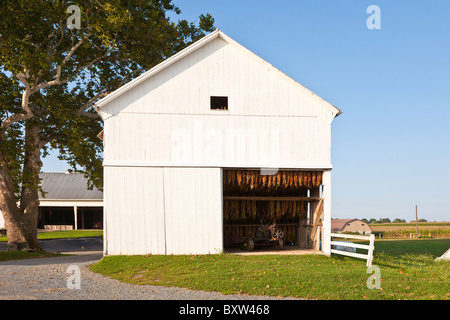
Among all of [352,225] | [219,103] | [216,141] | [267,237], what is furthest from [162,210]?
[352,225]

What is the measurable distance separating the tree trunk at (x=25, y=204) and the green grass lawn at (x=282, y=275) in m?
10.4

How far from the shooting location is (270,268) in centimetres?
1313

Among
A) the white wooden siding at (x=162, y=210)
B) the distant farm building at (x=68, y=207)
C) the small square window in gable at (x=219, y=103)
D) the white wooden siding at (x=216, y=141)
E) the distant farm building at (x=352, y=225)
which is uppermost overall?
the small square window in gable at (x=219, y=103)

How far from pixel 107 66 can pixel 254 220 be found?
13.4m

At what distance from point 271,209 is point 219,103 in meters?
6.12

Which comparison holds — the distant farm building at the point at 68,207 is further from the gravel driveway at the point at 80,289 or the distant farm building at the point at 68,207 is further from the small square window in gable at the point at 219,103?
the gravel driveway at the point at 80,289

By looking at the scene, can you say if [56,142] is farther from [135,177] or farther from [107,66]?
[135,177]

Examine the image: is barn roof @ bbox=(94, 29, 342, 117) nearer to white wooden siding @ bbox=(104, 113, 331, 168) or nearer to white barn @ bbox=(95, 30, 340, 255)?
white barn @ bbox=(95, 30, 340, 255)

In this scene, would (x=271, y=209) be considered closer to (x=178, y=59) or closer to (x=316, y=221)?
(x=316, y=221)

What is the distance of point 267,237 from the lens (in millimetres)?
18516

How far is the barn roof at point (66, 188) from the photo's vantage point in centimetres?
4372

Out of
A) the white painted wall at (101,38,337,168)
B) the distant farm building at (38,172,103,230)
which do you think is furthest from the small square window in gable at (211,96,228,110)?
the distant farm building at (38,172,103,230)

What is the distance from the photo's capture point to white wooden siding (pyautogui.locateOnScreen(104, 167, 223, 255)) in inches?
619

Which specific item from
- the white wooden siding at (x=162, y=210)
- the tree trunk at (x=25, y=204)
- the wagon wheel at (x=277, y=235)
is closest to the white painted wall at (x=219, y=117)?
the white wooden siding at (x=162, y=210)
